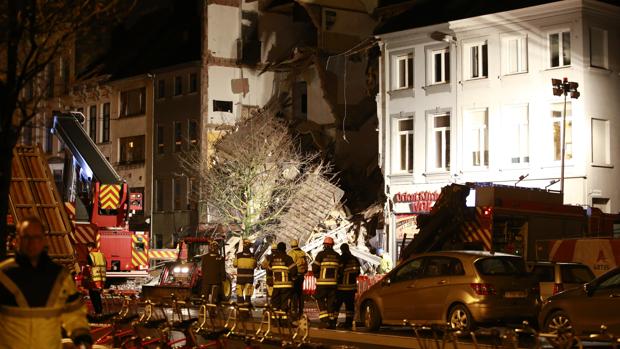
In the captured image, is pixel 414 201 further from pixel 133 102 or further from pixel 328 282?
pixel 133 102

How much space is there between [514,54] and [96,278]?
20.7m

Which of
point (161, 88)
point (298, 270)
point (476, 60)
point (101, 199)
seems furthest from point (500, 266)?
point (161, 88)

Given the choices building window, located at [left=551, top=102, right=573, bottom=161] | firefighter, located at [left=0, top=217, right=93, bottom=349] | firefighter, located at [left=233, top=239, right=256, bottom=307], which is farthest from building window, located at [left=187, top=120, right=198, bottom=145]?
firefighter, located at [left=0, top=217, right=93, bottom=349]

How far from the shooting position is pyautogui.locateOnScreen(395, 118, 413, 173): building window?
44.4 m

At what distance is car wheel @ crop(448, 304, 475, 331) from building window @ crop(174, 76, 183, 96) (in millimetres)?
40119

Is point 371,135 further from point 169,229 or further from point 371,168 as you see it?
point 169,229

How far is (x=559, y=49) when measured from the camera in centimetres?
3941

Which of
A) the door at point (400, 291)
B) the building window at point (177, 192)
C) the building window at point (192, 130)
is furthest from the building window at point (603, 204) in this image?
the building window at point (177, 192)

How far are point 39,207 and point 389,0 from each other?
32.3m

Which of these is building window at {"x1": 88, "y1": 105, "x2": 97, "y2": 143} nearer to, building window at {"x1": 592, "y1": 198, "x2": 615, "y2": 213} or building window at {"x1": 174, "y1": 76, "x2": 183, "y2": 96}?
building window at {"x1": 174, "y1": 76, "x2": 183, "y2": 96}

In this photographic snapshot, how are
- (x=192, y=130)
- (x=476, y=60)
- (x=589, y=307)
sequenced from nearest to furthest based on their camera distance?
(x=589, y=307) < (x=476, y=60) < (x=192, y=130)

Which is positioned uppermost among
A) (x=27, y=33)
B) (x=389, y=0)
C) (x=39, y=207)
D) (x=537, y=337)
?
(x=389, y=0)

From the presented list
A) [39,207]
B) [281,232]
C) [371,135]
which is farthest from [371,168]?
[39,207]

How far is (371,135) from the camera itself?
51.9 meters
